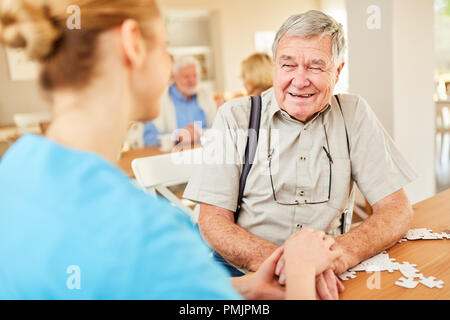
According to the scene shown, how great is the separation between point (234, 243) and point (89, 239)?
796 mm

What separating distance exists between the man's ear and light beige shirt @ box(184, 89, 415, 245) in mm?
812

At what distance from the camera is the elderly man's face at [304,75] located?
1.44 metres

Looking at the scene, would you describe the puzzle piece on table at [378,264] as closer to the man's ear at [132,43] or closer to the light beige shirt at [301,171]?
the light beige shirt at [301,171]

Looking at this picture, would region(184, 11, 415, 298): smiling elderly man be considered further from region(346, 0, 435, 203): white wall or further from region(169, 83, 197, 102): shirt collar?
region(169, 83, 197, 102): shirt collar

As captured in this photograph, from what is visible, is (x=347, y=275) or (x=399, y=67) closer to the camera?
(x=347, y=275)

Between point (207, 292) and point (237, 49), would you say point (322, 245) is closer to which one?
point (207, 292)

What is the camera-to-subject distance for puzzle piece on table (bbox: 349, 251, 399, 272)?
1109 millimetres

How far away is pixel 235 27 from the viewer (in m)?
7.48

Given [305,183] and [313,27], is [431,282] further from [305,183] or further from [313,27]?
[313,27]

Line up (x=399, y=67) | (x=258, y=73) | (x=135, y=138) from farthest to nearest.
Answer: (x=135, y=138), (x=258, y=73), (x=399, y=67)

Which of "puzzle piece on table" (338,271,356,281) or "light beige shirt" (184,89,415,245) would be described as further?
"light beige shirt" (184,89,415,245)

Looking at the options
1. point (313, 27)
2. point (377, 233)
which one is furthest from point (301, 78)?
point (377, 233)

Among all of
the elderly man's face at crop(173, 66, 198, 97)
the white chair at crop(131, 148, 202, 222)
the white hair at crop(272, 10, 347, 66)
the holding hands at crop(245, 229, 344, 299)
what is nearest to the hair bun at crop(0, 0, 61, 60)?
the holding hands at crop(245, 229, 344, 299)

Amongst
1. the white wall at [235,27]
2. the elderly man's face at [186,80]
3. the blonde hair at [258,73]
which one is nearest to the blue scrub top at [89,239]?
the blonde hair at [258,73]
